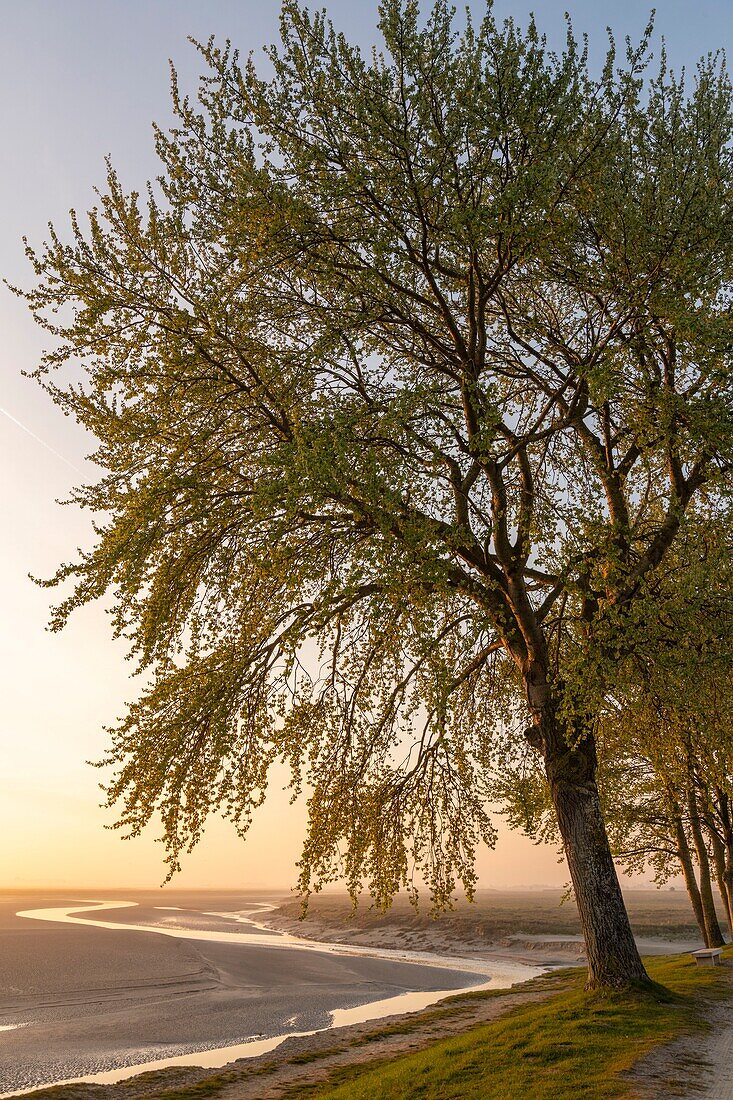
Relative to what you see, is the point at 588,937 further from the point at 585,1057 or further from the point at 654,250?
the point at 654,250

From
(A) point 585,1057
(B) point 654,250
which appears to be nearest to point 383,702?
(A) point 585,1057

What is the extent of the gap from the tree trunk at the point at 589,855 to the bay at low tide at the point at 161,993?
31.2 feet

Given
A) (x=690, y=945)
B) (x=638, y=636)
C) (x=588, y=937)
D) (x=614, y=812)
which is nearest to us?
(x=638, y=636)

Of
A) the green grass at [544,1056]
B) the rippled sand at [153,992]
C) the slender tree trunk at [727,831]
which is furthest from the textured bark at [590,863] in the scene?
the slender tree trunk at [727,831]

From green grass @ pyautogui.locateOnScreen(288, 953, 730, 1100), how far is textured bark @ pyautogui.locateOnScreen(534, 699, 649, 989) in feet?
1.83

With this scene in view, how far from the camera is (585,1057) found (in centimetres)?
1189

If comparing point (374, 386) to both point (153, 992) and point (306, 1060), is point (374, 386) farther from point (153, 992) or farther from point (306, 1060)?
point (153, 992)

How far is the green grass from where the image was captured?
10828 millimetres

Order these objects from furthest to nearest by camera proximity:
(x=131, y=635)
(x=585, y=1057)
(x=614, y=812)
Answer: (x=614, y=812) → (x=131, y=635) → (x=585, y=1057)

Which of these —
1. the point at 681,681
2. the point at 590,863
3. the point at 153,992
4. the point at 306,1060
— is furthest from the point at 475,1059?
the point at 153,992

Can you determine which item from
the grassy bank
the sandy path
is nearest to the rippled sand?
the grassy bank

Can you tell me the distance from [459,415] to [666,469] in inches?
211

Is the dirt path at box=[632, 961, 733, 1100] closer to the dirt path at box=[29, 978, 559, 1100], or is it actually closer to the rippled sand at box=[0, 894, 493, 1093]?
the dirt path at box=[29, 978, 559, 1100]

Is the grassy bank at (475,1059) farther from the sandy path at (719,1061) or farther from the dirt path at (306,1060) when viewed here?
the sandy path at (719,1061)
